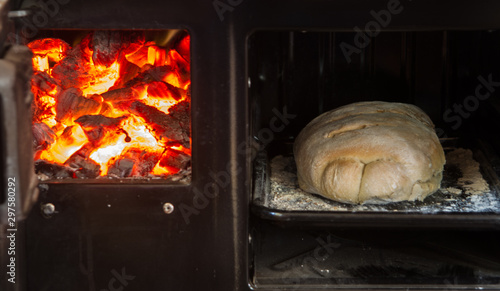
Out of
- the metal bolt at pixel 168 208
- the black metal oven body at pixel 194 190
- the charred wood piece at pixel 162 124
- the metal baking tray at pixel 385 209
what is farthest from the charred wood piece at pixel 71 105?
the metal baking tray at pixel 385 209

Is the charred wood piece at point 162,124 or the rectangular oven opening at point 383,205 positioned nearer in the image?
the rectangular oven opening at point 383,205

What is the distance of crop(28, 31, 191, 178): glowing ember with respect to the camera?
4.91 feet

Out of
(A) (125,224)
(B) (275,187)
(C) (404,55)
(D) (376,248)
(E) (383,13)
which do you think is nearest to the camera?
(E) (383,13)

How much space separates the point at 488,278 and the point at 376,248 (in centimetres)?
31

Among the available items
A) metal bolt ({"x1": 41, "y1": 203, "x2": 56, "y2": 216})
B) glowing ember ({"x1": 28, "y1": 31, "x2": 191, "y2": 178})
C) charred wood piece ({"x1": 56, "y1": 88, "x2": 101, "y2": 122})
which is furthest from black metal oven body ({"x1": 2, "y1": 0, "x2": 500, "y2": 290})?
charred wood piece ({"x1": 56, "y1": 88, "x2": 101, "y2": 122})

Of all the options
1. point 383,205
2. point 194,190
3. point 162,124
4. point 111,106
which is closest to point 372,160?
point 383,205

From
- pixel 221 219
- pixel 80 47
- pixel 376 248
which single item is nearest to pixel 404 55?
pixel 376 248

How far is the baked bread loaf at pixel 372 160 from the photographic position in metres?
1.39

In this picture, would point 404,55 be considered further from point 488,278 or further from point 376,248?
point 488,278

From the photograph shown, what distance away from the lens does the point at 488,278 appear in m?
1.50

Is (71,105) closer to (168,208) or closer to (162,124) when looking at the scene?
(162,124)

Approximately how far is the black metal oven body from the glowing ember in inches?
4.3

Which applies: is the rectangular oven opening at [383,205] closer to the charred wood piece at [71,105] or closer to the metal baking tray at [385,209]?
the metal baking tray at [385,209]

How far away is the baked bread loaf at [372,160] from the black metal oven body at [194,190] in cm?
19
